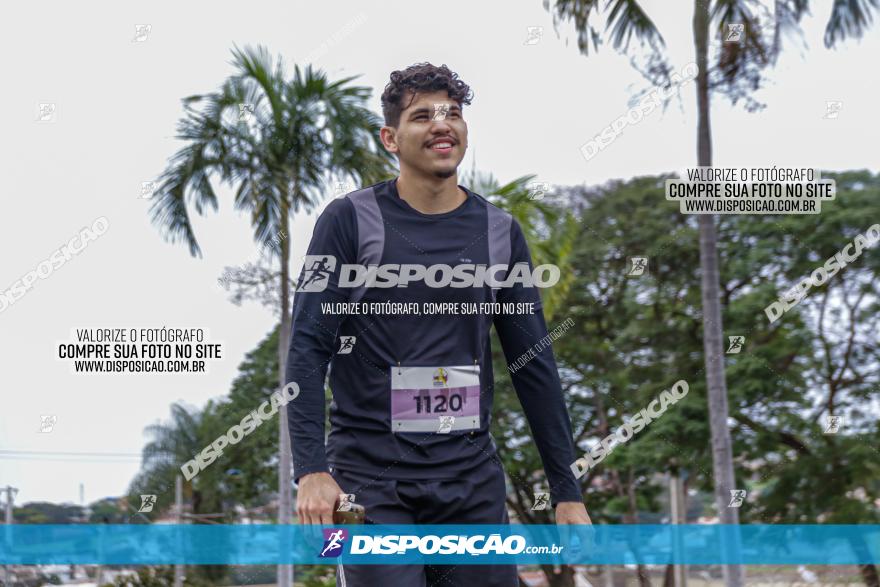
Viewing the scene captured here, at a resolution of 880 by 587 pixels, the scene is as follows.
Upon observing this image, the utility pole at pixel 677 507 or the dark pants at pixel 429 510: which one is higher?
the dark pants at pixel 429 510

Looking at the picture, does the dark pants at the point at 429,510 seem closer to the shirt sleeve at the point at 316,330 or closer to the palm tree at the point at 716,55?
the shirt sleeve at the point at 316,330

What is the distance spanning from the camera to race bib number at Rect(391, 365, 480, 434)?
8.80 ft

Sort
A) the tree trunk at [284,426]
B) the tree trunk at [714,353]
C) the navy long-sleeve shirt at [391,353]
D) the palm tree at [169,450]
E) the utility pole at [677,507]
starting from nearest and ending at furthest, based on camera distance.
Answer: the navy long-sleeve shirt at [391,353] → the tree trunk at [714,353] → the tree trunk at [284,426] → the palm tree at [169,450] → the utility pole at [677,507]

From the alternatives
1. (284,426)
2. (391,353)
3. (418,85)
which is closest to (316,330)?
(391,353)

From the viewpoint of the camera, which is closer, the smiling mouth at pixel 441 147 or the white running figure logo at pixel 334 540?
the white running figure logo at pixel 334 540

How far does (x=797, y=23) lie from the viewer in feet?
31.4

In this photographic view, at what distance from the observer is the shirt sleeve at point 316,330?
263 cm

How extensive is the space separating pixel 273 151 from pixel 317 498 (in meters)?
8.75

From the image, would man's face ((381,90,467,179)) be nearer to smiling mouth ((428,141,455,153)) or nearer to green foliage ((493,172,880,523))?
smiling mouth ((428,141,455,153))

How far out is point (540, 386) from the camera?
2.96 metres

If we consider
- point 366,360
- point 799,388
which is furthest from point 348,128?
point 366,360

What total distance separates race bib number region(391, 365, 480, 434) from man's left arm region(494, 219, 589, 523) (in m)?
0.24

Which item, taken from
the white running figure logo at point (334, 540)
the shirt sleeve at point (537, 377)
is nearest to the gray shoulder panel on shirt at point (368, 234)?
the shirt sleeve at point (537, 377)

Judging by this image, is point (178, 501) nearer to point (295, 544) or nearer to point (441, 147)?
point (295, 544)
